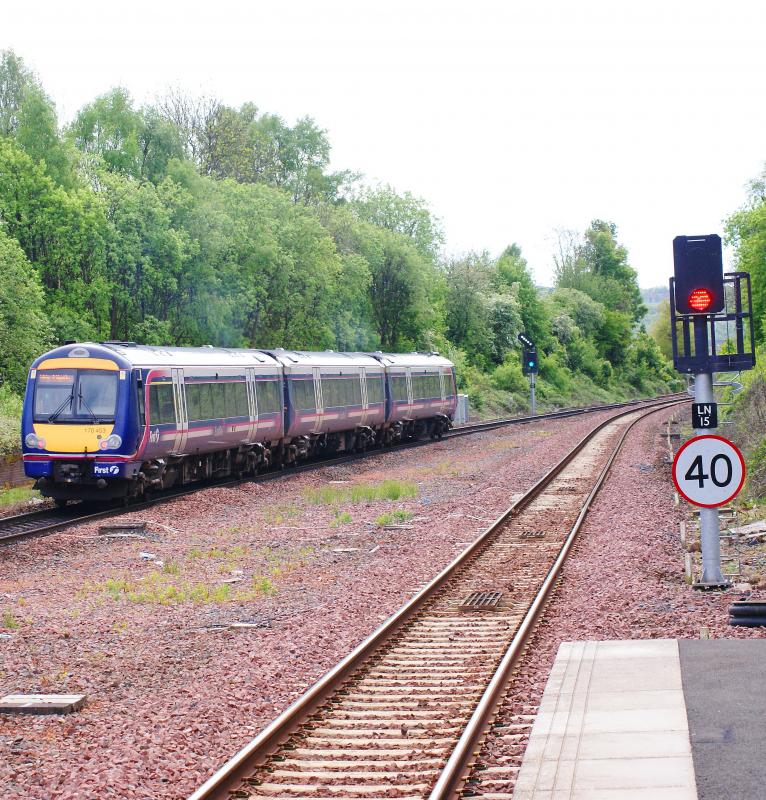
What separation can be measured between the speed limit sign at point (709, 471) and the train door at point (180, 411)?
47.0ft

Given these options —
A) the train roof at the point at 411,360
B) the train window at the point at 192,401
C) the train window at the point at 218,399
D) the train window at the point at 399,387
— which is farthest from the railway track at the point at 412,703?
the train roof at the point at 411,360

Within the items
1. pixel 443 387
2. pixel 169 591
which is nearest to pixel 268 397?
pixel 169 591

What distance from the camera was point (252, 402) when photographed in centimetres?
2872

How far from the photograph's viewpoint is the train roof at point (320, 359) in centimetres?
3209

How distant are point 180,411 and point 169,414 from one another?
0.62m

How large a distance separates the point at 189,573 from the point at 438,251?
64.5 meters

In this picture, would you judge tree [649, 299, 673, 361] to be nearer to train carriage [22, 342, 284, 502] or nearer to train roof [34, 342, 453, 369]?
train roof [34, 342, 453, 369]

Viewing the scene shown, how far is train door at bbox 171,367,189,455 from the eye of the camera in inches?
943

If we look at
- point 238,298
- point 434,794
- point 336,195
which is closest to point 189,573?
point 434,794

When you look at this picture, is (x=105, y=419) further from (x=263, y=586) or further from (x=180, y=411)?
(x=263, y=586)

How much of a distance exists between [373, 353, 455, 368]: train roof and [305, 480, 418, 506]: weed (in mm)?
15385

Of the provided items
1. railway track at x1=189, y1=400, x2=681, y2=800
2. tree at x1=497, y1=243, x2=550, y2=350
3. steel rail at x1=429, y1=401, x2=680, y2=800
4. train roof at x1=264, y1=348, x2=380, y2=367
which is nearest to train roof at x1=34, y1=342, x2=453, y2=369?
train roof at x1=264, y1=348, x2=380, y2=367

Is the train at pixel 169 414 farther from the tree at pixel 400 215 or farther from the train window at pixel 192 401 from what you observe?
the tree at pixel 400 215

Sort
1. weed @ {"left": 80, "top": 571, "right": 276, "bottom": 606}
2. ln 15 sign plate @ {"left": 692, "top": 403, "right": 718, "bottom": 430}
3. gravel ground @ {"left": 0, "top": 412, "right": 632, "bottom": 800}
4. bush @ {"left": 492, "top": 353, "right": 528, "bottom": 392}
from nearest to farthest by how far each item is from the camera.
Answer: gravel ground @ {"left": 0, "top": 412, "right": 632, "bottom": 800}
ln 15 sign plate @ {"left": 692, "top": 403, "right": 718, "bottom": 430}
weed @ {"left": 80, "top": 571, "right": 276, "bottom": 606}
bush @ {"left": 492, "top": 353, "right": 528, "bottom": 392}
